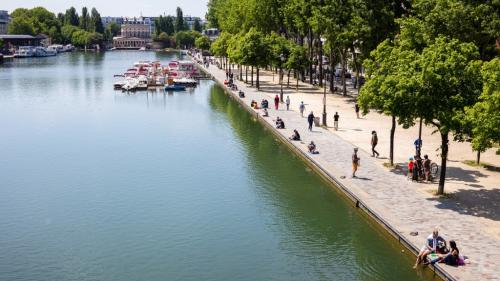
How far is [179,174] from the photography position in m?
37.6

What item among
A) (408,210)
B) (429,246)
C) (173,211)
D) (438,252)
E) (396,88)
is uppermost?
(396,88)

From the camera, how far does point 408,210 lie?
89.8 ft

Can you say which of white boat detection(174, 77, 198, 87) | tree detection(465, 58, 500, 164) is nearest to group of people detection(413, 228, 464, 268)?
tree detection(465, 58, 500, 164)

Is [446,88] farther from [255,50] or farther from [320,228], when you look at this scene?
[255,50]

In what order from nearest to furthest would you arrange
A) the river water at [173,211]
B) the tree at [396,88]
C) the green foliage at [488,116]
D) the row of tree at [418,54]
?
the river water at [173,211] → the green foliage at [488,116] → the row of tree at [418,54] → the tree at [396,88]

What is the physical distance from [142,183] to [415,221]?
55.6 ft

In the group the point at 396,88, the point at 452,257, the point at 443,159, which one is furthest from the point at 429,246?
the point at 396,88

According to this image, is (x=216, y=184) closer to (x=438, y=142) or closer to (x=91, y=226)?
(x=91, y=226)

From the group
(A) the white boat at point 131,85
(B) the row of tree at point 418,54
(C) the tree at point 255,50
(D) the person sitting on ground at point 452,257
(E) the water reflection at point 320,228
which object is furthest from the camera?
(A) the white boat at point 131,85

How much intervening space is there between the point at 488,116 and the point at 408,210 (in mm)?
5784

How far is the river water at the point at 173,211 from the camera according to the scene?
23281 millimetres

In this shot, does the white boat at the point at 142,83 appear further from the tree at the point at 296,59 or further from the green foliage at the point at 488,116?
the green foliage at the point at 488,116

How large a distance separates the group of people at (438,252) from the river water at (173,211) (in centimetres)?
71

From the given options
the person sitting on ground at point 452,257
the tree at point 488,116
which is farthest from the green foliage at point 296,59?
the person sitting on ground at point 452,257
